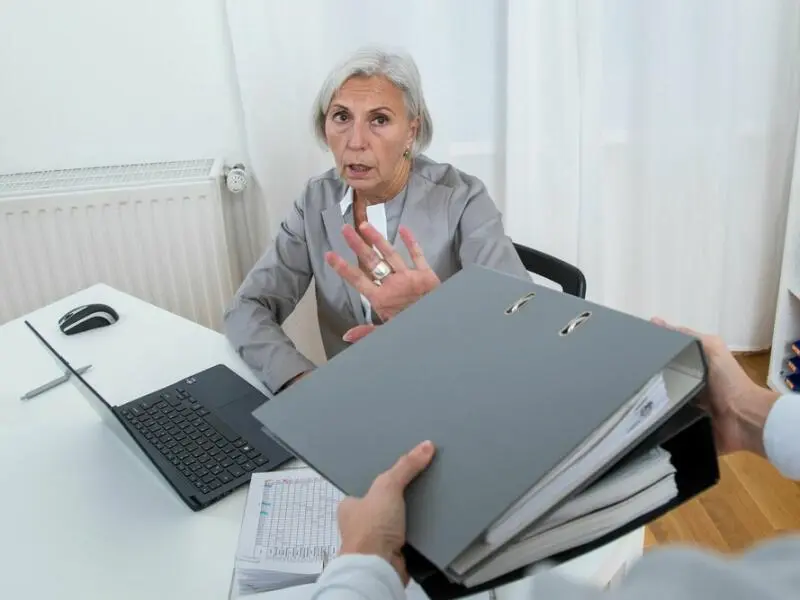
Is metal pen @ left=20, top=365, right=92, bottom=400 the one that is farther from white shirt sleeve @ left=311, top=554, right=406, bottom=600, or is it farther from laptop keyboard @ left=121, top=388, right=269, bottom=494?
white shirt sleeve @ left=311, top=554, right=406, bottom=600

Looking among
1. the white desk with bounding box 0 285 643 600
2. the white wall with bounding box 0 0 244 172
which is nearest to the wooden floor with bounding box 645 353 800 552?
the white desk with bounding box 0 285 643 600

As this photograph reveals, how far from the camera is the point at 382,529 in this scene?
2.37ft

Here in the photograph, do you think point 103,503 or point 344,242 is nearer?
point 103,503

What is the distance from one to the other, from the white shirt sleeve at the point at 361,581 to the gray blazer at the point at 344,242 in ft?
2.99

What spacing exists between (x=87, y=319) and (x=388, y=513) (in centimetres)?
117

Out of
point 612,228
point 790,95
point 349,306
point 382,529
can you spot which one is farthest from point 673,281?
point 382,529

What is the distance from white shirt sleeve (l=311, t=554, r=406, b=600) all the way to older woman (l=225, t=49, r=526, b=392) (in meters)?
0.80

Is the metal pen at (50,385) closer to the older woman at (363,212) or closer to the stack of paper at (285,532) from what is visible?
the older woman at (363,212)

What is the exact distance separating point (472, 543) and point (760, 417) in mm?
452

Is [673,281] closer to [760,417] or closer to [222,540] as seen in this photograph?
[760,417]

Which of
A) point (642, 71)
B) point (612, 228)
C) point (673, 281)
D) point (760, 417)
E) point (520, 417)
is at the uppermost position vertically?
point (642, 71)

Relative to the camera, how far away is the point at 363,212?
1746 millimetres

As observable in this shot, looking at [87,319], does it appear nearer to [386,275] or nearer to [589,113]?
[386,275]

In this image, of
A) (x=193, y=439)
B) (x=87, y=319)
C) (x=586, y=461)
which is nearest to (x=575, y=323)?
(x=586, y=461)
